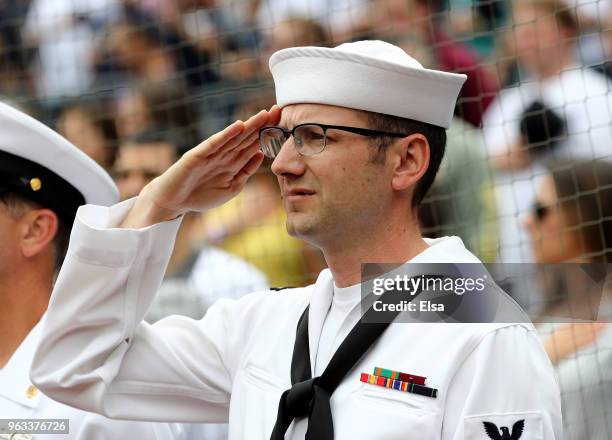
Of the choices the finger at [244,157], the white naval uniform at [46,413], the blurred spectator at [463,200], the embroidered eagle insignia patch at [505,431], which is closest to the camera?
the embroidered eagle insignia patch at [505,431]

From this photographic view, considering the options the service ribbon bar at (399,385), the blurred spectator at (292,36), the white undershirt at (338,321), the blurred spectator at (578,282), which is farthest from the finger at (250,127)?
the blurred spectator at (292,36)

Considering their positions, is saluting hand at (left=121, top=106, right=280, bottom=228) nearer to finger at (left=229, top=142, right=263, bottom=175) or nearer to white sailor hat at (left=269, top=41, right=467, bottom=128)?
finger at (left=229, top=142, right=263, bottom=175)

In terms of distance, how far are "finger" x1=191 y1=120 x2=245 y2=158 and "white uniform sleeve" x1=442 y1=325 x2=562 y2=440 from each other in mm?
818

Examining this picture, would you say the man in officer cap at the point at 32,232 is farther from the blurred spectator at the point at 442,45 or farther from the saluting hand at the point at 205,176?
the blurred spectator at the point at 442,45

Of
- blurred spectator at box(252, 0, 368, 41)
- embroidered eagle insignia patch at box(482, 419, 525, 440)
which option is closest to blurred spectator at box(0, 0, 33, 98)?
blurred spectator at box(252, 0, 368, 41)

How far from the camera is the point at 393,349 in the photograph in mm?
2785

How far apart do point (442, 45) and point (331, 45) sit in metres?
0.50

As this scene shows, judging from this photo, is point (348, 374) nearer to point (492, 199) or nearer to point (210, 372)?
point (210, 372)

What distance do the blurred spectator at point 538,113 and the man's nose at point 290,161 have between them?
1976mm

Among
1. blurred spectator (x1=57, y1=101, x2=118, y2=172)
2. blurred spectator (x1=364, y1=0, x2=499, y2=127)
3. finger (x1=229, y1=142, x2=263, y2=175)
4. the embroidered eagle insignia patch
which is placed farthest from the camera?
blurred spectator (x1=57, y1=101, x2=118, y2=172)

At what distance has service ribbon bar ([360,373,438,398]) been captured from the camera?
8.77 feet

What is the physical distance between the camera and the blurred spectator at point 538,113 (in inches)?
190

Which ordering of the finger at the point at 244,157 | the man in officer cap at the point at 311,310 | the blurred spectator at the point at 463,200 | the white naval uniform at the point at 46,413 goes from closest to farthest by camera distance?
1. the man in officer cap at the point at 311,310
2. the finger at the point at 244,157
3. the white naval uniform at the point at 46,413
4. the blurred spectator at the point at 463,200

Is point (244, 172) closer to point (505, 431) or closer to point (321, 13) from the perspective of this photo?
point (505, 431)
